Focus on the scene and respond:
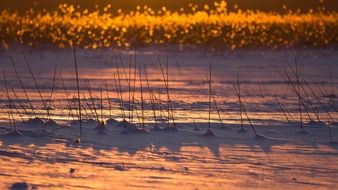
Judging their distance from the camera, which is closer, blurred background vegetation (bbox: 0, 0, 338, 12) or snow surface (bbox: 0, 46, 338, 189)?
snow surface (bbox: 0, 46, 338, 189)

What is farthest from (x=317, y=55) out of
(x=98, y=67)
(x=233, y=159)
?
(x=233, y=159)

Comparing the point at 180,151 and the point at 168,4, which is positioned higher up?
the point at 180,151

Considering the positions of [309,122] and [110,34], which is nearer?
[309,122]

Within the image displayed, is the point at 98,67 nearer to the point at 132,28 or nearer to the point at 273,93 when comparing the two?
the point at 273,93

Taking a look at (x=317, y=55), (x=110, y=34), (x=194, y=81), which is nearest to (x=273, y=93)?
(x=194, y=81)

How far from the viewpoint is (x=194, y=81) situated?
32.5ft

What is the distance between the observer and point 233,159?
3730mm

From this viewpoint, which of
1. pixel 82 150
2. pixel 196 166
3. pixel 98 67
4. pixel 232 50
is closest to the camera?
pixel 196 166

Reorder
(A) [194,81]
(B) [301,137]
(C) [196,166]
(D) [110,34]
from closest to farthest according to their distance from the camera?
(C) [196,166] → (B) [301,137] → (A) [194,81] → (D) [110,34]

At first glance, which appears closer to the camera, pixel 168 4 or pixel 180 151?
pixel 180 151

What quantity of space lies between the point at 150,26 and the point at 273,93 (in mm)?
11144

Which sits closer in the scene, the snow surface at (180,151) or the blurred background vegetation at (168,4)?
the snow surface at (180,151)

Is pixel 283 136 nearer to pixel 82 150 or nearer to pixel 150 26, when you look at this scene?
pixel 82 150

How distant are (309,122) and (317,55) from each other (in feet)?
31.7
